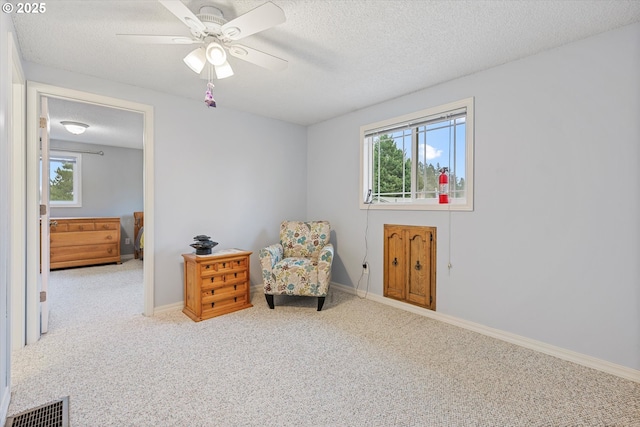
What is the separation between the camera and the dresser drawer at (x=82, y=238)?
5031 millimetres

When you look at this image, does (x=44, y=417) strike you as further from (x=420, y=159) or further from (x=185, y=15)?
(x=420, y=159)

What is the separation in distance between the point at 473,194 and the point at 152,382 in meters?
2.81

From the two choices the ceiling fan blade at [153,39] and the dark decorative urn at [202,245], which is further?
the dark decorative urn at [202,245]

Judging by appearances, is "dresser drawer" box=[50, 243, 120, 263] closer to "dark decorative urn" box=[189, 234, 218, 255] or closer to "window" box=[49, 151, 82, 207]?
"window" box=[49, 151, 82, 207]

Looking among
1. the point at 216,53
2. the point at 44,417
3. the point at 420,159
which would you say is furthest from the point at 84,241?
the point at 420,159

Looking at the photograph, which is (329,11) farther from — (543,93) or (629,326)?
(629,326)

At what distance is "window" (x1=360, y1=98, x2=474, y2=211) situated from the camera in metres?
2.85

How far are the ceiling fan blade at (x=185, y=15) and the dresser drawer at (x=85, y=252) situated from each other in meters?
5.05

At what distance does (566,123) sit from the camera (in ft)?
7.27

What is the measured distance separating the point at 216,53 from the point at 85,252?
202 inches

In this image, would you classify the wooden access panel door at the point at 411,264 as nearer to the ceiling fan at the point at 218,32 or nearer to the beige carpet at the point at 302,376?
the beige carpet at the point at 302,376

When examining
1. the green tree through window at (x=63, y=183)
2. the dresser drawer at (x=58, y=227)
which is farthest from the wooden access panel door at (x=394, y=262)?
the green tree through window at (x=63, y=183)

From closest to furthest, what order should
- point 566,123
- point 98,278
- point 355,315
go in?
point 566,123, point 355,315, point 98,278

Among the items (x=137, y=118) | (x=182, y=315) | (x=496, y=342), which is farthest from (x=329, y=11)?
(x=137, y=118)
